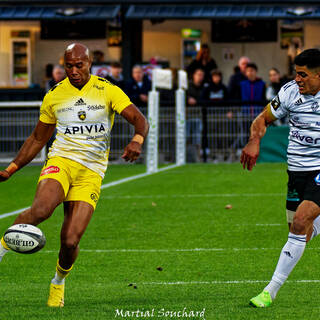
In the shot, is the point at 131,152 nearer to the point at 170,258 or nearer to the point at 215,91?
the point at 170,258

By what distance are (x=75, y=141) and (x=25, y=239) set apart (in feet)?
4.01

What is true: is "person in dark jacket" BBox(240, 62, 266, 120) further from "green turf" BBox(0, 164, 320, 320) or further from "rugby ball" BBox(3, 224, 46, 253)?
"rugby ball" BBox(3, 224, 46, 253)

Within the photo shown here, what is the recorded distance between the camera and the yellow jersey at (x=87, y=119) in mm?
8148

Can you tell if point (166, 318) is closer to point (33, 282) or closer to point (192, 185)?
point (33, 282)

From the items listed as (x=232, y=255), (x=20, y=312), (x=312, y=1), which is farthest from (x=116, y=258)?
(x=312, y=1)

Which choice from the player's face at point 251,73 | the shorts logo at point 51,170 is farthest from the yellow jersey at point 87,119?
the player's face at point 251,73

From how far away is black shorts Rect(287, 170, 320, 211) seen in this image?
7929mm

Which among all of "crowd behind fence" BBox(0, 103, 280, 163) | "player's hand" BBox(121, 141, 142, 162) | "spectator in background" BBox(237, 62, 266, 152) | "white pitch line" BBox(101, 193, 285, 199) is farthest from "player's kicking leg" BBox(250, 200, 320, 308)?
"spectator in background" BBox(237, 62, 266, 152)

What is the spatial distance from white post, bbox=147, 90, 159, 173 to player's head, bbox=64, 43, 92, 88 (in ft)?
40.7

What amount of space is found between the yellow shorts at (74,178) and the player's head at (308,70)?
176cm

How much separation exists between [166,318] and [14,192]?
10724mm

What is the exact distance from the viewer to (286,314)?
7.39m

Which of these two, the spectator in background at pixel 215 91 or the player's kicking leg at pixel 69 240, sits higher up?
the spectator in background at pixel 215 91

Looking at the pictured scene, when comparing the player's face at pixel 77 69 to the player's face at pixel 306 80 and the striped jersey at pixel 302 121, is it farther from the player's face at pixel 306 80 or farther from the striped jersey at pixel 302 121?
the player's face at pixel 306 80
